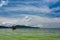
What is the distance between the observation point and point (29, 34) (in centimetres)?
299

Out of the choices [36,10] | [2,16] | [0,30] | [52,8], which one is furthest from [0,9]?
[52,8]

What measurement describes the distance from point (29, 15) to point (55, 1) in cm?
44

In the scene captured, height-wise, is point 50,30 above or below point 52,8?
below

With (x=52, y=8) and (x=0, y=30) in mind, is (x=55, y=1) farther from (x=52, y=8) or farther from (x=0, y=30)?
(x=0, y=30)

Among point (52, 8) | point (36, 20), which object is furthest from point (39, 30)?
point (52, 8)

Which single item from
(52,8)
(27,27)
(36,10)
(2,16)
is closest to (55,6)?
(52,8)

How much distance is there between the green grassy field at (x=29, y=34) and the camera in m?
2.96

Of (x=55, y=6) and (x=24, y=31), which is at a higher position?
(x=55, y=6)

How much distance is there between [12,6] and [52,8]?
1.95ft

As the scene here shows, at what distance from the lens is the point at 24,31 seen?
3016 mm

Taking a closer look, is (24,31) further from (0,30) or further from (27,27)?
(0,30)

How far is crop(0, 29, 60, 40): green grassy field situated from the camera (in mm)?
2961

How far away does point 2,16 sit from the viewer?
300cm

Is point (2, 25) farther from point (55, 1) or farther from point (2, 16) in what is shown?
point (55, 1)
